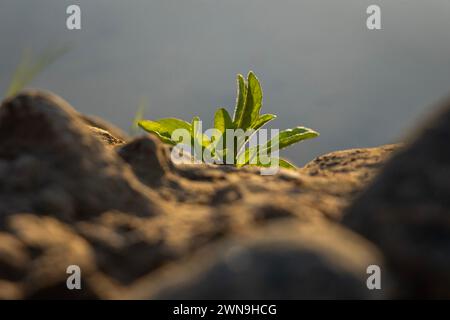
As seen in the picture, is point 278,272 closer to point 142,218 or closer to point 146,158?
point 142,218

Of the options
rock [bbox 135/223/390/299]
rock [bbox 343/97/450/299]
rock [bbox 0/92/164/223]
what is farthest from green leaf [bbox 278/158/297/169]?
rock [bbox 135/223/390/299]

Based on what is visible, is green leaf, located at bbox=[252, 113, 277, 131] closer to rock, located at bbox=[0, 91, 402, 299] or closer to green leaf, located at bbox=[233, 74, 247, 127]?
green leaf, located at bbox=[233, 74, 247, 127]

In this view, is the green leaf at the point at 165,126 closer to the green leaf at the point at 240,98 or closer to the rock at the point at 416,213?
the green leaf at the point at 240,98

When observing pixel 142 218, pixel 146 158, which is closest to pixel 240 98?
pixel 146 158

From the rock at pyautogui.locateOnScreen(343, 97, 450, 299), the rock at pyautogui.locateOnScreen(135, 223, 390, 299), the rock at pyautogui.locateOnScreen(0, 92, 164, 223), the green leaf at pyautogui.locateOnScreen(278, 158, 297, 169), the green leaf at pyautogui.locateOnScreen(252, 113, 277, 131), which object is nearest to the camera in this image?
the rock at pyautogui.locateOnScreen(135, 223, 390, 299)

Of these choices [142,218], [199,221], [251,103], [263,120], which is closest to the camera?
[199,221]
